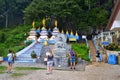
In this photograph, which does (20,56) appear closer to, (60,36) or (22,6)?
(60,36)

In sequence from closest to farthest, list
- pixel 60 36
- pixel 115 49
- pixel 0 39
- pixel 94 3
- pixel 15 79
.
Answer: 1. pixel 15 79
2. pixel 60 36
3. pixel 115 49
4. pixel 0 39
5. pixel 94 3

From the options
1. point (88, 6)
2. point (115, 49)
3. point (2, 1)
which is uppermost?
point (2, 1)

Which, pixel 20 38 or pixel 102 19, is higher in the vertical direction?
pixel 102 19

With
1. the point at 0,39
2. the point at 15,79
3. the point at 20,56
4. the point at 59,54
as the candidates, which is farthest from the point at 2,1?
the point at 15,79

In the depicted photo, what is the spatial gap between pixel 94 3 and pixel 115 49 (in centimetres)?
2463

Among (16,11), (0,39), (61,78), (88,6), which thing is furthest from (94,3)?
(61,78)

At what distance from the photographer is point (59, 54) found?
21.5 m

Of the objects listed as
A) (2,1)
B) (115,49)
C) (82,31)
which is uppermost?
(2,1)

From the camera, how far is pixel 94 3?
48594 millimetres

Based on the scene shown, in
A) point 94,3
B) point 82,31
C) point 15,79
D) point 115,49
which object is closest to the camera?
point 15,79

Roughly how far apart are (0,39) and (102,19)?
18347mm

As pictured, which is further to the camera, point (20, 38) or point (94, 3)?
point (94, 3)

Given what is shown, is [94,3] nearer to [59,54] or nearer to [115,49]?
[115,49]

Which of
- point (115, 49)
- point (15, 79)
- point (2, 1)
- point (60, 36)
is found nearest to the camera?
point (15, 79)
